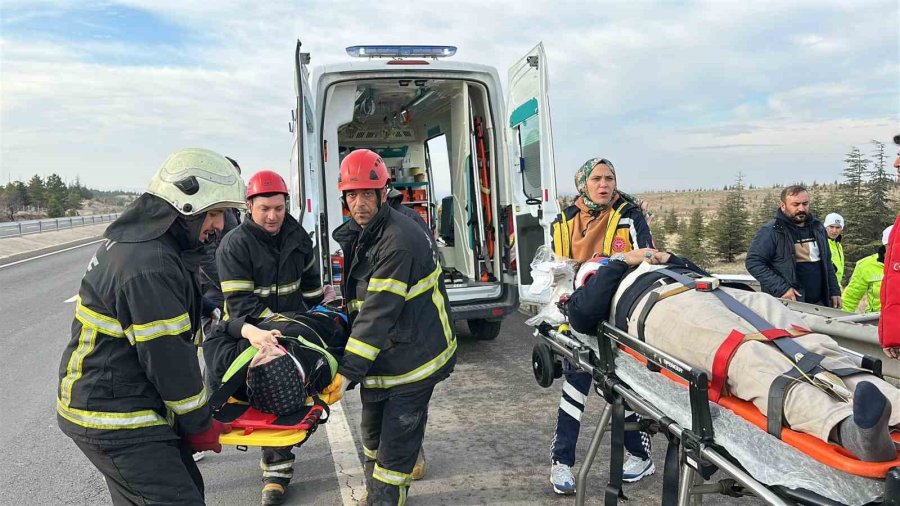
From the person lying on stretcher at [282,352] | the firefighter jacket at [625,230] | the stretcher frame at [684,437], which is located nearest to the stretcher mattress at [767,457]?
the stretcher frame at [684,437]

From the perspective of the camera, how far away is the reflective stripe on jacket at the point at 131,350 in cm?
200

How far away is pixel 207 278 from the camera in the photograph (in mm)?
4422

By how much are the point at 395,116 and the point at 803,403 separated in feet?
25.4

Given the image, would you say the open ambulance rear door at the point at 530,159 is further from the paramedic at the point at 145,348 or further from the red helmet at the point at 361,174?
the paramedic at the point at 145,348

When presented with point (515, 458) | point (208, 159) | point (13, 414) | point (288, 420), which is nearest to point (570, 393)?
point (515, 458)

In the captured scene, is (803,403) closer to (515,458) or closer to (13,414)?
(515,458)

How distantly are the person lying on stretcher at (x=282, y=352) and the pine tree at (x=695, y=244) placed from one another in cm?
1428

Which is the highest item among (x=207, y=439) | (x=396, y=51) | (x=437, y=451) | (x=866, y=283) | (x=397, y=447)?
(x=396, y=51)

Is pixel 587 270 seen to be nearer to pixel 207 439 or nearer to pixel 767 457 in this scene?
pixel 767 457

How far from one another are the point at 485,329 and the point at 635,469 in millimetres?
3413

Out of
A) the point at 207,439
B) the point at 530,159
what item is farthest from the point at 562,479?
the point at 530,159

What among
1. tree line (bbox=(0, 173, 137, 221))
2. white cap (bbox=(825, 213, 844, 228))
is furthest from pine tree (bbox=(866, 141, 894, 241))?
tree line (bbox=(0, 173, 137, 221))

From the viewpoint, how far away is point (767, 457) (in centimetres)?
199

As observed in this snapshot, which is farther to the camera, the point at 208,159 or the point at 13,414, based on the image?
the point at 13,414
